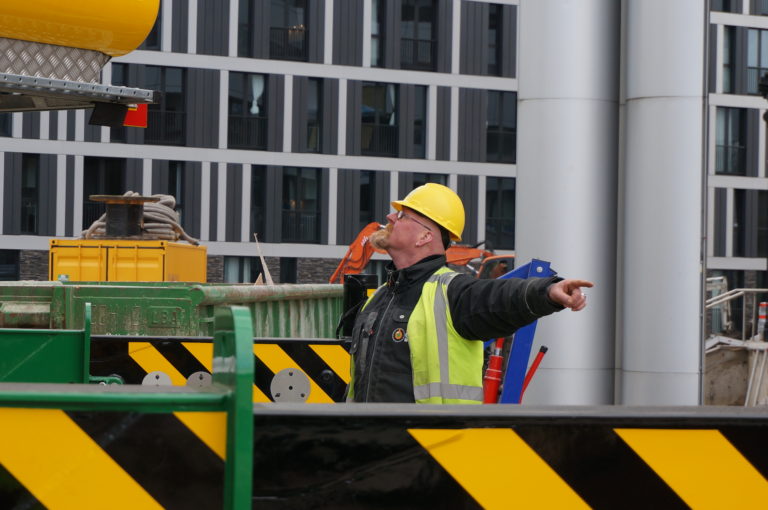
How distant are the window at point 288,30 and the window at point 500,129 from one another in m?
7.31

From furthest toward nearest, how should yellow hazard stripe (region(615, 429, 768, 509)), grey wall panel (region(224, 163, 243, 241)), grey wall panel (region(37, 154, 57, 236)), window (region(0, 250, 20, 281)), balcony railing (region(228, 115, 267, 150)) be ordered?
1. balcony railing (region(228, 115, 267, 150))
2. grey wall panel (region(224, 163, 243, 241))
3. window (region(0, 250, 20, 281))
4. grey wall panel (region(37, 154, 57, 236))
5. yellow hazard stripe (region(615, 429, 768, 509))

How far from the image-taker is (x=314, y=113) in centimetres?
4431

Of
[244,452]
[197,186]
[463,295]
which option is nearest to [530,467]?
[244,452]

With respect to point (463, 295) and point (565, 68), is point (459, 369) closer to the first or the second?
point (463, 295)

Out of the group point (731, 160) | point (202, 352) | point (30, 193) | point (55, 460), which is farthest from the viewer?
point (731, 160)

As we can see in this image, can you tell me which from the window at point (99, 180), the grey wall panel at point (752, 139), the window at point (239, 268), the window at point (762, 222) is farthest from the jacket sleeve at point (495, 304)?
the window at point (762, 222)

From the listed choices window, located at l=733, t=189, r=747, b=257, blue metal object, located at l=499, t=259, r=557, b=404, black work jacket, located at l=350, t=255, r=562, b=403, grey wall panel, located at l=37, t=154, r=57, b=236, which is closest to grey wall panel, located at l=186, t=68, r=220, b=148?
grey wall panel, located at l=37, t=154, r=57, b=236

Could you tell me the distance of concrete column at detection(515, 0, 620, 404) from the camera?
288 inches

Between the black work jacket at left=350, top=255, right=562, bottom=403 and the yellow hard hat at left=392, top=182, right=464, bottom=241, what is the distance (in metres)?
0.16

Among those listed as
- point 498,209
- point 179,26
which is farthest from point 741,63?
point 179,26

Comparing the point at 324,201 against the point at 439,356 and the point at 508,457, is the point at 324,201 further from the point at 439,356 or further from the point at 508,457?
the point at 508,457

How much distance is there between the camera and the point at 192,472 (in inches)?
88.2

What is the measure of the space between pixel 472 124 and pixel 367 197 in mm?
4729

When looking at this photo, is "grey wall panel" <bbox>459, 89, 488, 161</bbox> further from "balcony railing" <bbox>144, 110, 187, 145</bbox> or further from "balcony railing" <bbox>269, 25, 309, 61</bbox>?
"balcony railing" <bbox>144, 110, 187, 145</bbox>
